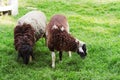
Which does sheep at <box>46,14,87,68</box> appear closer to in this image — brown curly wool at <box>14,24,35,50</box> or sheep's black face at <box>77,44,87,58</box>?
sheep's black face at <box>77,44,87,58</box>

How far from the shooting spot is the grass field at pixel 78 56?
676 centimetres

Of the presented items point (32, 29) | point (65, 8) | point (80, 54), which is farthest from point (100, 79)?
point (65, 8)

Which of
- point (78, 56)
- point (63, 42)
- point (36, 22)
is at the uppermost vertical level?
point (36, 22)

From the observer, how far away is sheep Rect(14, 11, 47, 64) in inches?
271

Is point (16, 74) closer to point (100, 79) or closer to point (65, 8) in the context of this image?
point (100, 79)

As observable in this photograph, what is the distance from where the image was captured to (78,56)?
25.3 feet

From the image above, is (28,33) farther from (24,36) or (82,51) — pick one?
(82,51)

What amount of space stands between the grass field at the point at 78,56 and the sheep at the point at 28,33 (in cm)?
38

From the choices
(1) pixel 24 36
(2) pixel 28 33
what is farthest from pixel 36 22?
(1) pixel 24 36

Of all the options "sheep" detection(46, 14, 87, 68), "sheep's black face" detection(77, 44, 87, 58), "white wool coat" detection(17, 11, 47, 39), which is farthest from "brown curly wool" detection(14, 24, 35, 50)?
"sheep's black face" detection(77, 44, 87, 58)

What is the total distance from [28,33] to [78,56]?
1.35 metres

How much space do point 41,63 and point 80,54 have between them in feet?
3.07

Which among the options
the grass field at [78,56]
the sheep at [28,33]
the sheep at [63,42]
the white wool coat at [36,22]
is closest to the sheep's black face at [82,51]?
the sheep at [63,42]

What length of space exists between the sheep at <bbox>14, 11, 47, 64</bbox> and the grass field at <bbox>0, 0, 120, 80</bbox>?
38cm
